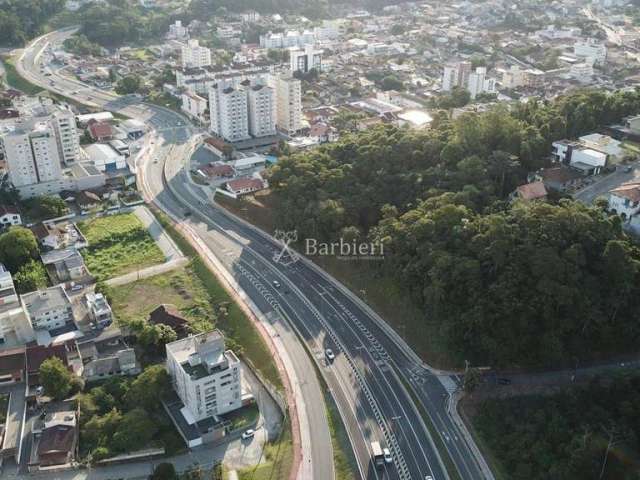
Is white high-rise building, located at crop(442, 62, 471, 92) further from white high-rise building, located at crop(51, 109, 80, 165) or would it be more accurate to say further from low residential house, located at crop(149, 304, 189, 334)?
low residential house, located at crop(149, 304, 189, 334)

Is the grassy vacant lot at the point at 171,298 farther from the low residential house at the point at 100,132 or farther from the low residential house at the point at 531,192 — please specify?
the low residential house at the point at 100,132

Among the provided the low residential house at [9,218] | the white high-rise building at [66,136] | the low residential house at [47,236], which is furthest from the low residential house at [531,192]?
the white high-rise building at [66,136]

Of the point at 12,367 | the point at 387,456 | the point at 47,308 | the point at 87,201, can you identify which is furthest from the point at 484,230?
the point at 87,201

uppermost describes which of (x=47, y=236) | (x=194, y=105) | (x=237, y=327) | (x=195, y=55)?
(x=195, y=55)

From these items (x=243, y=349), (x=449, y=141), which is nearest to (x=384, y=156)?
(x=449, y=141)

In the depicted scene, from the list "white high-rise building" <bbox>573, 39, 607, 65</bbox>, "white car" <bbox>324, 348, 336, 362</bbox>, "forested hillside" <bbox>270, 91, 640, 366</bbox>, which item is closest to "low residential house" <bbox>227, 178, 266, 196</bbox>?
"forested hillside" <bbox>270, 91, 640, 366</bbox>

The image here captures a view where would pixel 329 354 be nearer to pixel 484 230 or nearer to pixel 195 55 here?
pixel 484 230

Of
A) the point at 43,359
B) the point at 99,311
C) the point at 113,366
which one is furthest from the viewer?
the point at 99,311
